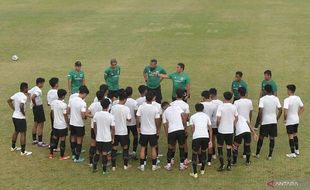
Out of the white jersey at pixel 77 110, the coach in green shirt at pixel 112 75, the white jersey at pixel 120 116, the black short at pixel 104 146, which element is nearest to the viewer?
the black short at pixel 104 146

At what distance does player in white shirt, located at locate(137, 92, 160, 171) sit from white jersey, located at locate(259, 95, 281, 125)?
114 inches

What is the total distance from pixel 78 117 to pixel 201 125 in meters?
3.30

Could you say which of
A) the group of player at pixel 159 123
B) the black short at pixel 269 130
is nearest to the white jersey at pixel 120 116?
the group of player at pixel 159 123

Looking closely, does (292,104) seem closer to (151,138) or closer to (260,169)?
(260,169)

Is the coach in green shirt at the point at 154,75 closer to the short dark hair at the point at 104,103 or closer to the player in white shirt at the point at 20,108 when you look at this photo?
the short dark hair at the point at 104,103

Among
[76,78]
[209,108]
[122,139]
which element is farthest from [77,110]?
[209,108]

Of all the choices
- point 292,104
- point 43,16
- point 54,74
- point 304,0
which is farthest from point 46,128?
point 304,0

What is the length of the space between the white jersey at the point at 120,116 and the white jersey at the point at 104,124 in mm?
326

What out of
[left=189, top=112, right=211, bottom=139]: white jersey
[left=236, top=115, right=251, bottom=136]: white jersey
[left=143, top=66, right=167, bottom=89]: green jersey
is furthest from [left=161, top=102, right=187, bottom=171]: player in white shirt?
[left=143, top=66, right=167, bottom=89]: green jersey

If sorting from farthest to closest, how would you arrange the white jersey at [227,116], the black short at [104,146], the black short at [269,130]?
the black short at [269,130], the white jersey at [227,116], the black short at [104,146]

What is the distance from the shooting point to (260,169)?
1136 centimetres

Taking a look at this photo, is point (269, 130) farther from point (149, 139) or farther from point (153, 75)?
point (153, 75)

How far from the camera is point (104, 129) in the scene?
1087 centimetres

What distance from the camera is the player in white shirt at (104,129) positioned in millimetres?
10812
